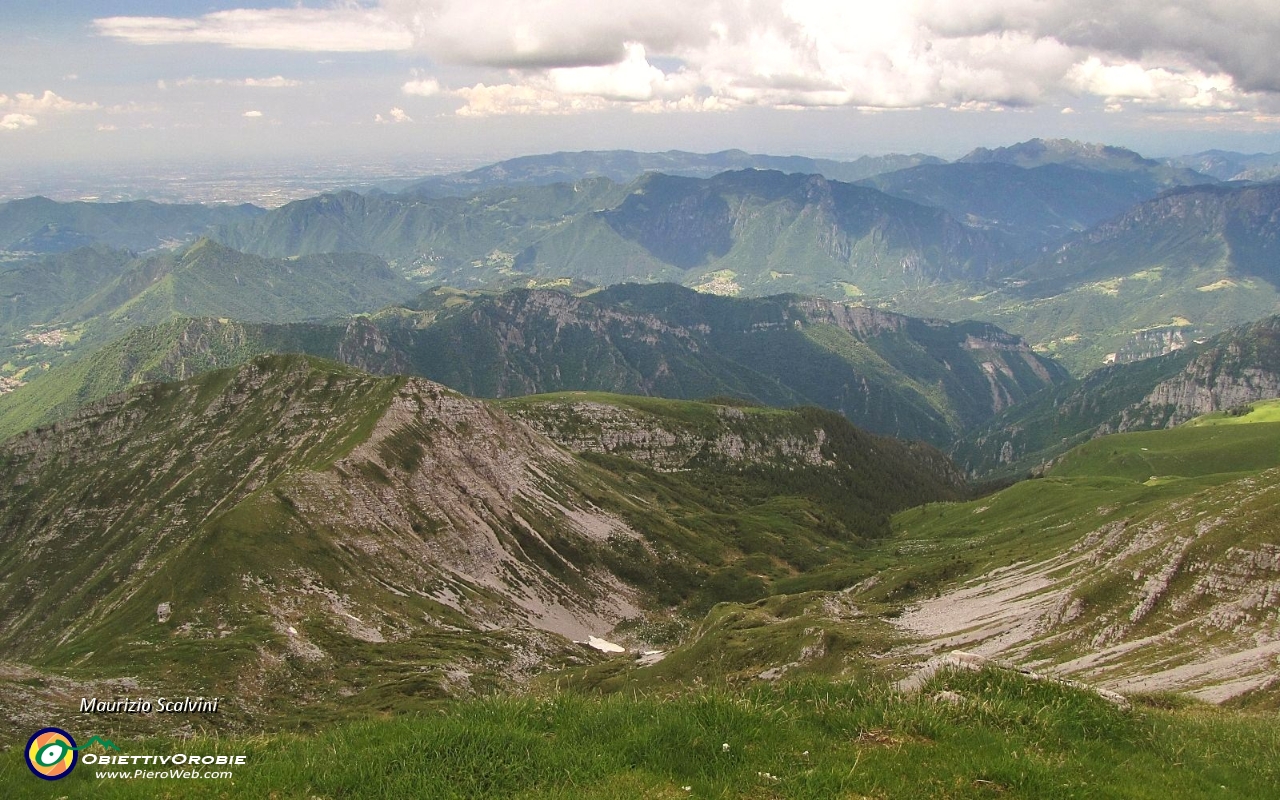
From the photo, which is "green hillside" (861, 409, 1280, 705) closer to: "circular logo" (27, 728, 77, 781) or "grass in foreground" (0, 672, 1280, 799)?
"grass in foreground" (0, 672, 1280, 799)

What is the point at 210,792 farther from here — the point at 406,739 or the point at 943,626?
→ the point at 943,626

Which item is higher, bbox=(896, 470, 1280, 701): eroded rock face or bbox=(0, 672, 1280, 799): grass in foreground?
bbox=(0, 672, 1280, 799): grass in foreground

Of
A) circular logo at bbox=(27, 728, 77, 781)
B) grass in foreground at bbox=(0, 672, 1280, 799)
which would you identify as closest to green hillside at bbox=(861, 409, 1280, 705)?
grass in foreground at bbox=(0, 672, 1280, 799)

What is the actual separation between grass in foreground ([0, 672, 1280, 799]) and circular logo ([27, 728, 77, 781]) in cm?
29

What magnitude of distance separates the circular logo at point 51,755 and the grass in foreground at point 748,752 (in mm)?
286

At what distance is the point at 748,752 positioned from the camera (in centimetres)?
1708

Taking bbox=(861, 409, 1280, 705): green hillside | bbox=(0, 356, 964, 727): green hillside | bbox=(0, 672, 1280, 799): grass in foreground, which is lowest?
bbox=(0, 356, 964, 727): green hillside

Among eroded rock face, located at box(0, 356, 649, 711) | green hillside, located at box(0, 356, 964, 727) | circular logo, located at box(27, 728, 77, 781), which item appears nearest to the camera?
circular logo, located at box(27, 728, 77, 781)

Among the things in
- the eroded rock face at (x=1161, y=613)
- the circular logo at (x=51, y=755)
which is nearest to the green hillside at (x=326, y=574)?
the circular logo at (x=51, y=755)

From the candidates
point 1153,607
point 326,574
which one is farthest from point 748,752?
point 326,574

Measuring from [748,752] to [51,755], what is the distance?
50.4 feet

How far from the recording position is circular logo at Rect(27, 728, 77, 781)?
54.5 ft

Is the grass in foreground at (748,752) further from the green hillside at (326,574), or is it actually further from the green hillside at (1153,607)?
the green hillside at (326,574)

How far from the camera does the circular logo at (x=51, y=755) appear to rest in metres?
16.6
